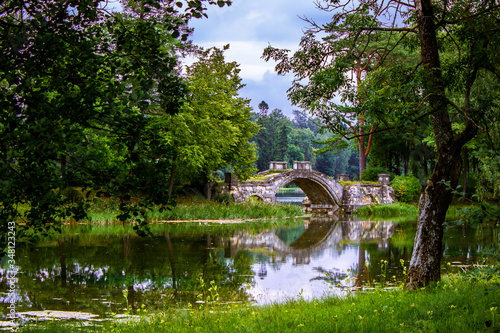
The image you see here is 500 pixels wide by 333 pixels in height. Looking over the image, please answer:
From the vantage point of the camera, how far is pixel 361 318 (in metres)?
5.55

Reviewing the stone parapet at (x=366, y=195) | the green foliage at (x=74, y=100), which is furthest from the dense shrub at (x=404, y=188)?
the green foliage at (x=74, y=100)

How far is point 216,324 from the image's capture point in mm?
5961

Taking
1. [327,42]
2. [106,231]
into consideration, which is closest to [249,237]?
[106,231]

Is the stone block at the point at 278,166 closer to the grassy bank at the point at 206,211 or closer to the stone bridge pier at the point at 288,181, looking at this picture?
the stone bridge pier at the point at 288,181

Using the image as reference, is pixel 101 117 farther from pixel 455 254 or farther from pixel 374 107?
pixel 455 254

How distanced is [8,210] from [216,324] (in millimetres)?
2736

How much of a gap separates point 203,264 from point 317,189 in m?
24.6

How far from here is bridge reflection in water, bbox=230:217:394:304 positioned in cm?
1023

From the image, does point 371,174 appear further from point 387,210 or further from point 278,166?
point 278,166

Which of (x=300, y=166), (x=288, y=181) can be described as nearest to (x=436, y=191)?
(x=300, y=166)

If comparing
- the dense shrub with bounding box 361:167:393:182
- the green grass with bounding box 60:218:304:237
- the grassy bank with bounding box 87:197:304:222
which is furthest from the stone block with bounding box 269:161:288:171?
the green grass with bounding box 60:218:304:237

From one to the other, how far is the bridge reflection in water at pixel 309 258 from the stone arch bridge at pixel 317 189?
20.4ft

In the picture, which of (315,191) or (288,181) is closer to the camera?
(288,181)

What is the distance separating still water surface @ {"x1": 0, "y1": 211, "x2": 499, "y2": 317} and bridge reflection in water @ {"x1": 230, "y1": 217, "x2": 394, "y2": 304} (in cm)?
3
